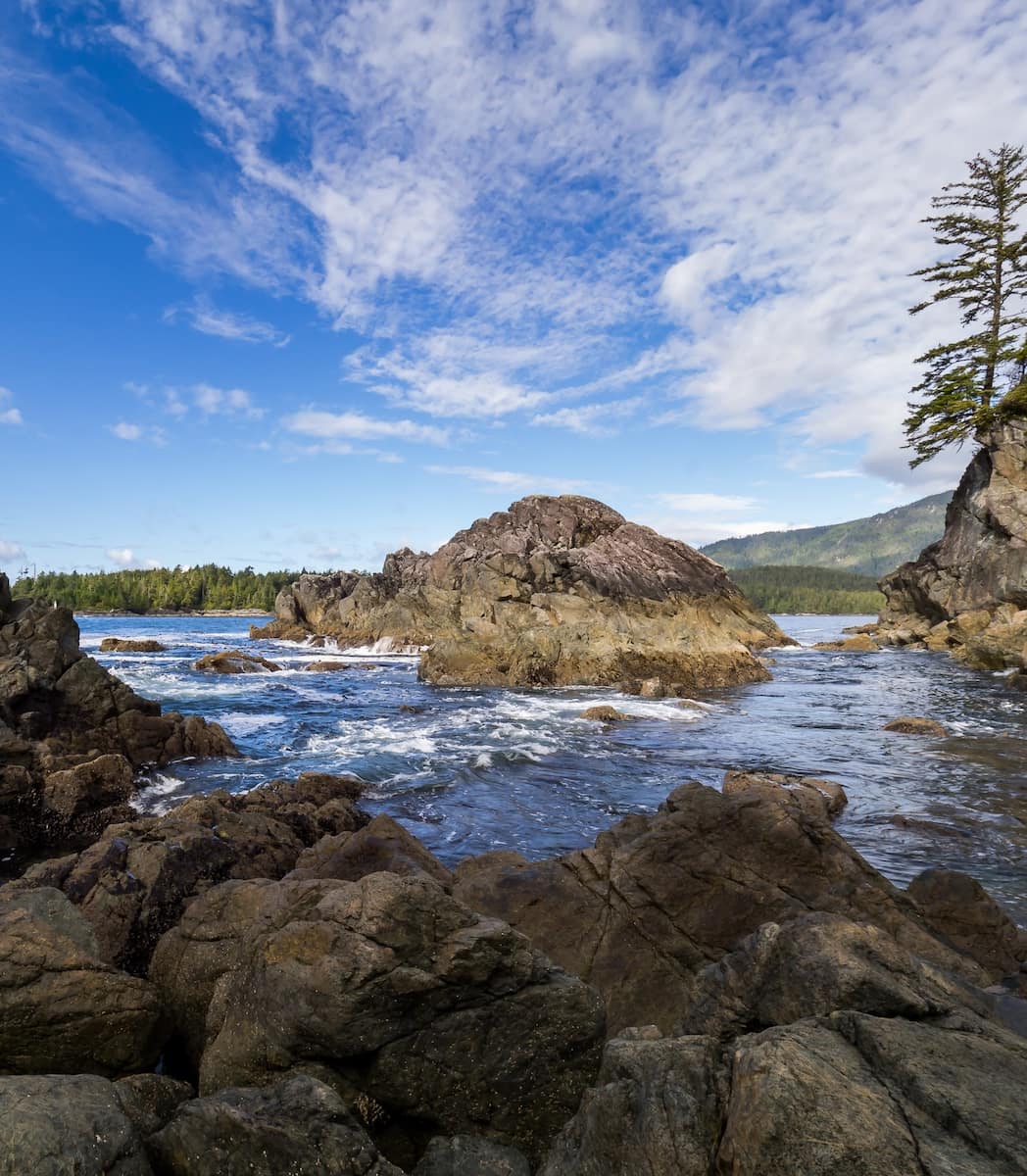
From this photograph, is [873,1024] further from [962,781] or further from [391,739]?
[391,739]

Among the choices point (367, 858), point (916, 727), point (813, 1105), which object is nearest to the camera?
point (813, 1105)

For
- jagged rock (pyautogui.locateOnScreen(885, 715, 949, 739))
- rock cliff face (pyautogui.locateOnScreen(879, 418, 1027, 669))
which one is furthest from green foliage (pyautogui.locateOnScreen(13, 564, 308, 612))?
jagged rock (pyautogui.locateOnScreen(885, 715, 949, 739))

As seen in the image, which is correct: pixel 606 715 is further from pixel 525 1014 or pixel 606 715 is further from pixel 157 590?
pixel 157 590

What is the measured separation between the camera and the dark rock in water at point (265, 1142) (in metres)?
3.62

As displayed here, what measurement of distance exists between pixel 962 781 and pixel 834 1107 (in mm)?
17405

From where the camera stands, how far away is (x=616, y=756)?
69.9 ft

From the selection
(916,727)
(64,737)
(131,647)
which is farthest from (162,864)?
(131,647)

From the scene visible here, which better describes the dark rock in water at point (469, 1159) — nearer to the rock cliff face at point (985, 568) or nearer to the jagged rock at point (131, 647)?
the rock cliff face at point (985, 568)

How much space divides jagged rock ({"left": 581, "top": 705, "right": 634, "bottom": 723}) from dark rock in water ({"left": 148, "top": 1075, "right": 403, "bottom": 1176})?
24062mm

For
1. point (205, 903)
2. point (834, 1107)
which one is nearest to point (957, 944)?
point (834, 1107)

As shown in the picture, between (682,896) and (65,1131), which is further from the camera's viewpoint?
(682,896)

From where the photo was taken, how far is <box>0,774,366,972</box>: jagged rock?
772 centimetres

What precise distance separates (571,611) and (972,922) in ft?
128

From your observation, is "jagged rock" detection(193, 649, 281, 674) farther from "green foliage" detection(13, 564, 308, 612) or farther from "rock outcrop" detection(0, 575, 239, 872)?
"green foliage" detection(13, 564, 308, 612)
